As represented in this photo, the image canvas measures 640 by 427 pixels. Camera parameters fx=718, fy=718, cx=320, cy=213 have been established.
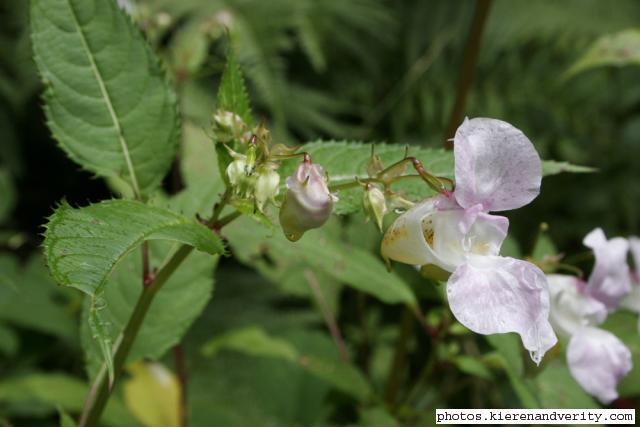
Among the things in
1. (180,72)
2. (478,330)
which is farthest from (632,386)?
(180,72)

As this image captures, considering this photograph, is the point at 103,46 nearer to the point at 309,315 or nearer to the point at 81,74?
the point at 81,74

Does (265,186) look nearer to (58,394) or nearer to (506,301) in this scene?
(506,301)

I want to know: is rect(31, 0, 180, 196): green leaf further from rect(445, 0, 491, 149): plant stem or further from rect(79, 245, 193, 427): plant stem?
rect(445, 0, 491, 149): plant stem

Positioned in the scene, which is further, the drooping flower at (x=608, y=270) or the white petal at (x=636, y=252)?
the white petal at (x=636, y=252)

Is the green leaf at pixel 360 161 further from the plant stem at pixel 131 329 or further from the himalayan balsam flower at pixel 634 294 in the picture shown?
the himalayan balsam flower at pixel 634 294

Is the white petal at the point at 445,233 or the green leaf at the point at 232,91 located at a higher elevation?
the green leaf at the point at 232,91

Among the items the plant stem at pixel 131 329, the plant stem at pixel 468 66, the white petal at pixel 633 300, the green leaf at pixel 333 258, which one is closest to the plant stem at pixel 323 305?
the green leaf at pixel 333 258

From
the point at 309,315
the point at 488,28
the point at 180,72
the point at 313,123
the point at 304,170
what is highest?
the point at 304,170
